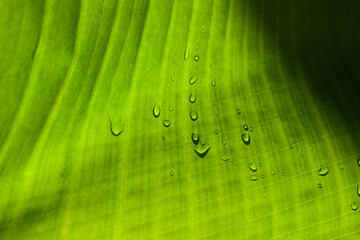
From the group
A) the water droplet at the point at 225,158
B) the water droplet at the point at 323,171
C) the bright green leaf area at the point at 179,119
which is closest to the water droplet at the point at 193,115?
the bright green leaf area at the point at 179,119

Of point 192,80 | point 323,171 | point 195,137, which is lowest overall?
point 323,171

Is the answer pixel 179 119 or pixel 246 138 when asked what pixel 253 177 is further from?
pixel 179 119

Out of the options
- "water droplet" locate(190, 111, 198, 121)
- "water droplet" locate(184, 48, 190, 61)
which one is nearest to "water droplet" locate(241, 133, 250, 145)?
"water droplet" locate(190, 111, 198, 121)

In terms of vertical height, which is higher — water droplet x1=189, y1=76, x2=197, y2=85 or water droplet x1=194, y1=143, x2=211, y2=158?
water droplet x1=189, y1=76, x2=197, y2=85

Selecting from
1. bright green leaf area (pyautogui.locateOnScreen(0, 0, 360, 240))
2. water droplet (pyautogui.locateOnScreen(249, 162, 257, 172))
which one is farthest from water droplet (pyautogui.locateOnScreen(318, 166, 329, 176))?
water droplet (pyautogui.locateOnScreen(249, 162, 257, 172))

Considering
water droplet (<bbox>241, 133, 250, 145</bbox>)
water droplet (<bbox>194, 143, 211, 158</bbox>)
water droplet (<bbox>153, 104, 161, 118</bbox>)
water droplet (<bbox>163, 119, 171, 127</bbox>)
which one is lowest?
water droplet (<bbox>194, 143, 211, 158</bbox>)

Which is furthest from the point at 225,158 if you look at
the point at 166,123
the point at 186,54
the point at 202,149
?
the point at 186,54

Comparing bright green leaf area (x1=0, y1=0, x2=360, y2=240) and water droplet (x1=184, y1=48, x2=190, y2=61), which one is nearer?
bright green leaf area (x1=0, y1=0, x2=360, y2=240)

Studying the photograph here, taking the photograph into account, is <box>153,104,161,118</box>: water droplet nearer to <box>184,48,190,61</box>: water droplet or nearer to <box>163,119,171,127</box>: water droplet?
<box>163,119,171,127</box>: water droplet

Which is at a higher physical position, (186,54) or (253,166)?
(186,54)
